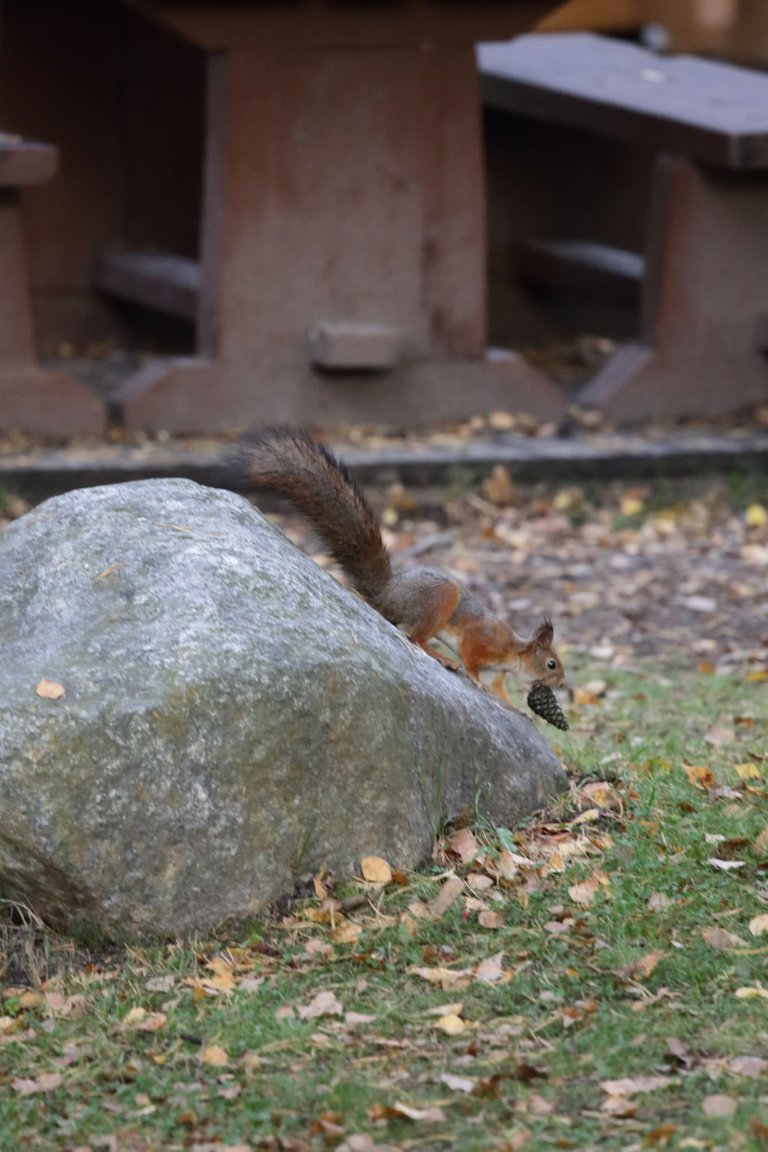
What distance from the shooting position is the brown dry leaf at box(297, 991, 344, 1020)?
3643 mm

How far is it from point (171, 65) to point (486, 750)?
288 inches

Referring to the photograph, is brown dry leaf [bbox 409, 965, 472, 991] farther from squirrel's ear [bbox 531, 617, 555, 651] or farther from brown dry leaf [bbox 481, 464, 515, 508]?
brown dry leaf [bbox 481, 464, 515, 508]

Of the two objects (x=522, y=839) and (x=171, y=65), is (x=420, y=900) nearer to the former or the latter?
(x=522, y=839)

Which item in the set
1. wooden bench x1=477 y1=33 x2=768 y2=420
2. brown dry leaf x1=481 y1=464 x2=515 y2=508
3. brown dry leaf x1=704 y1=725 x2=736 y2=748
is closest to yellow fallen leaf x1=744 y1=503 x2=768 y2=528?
wooden bench x1=477 y1=33 x2=768 y2=420

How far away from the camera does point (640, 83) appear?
1052 cm

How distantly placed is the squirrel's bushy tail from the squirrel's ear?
25.7 inches

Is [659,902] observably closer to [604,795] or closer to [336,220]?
[604,795]

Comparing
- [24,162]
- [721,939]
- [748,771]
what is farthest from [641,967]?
[24,162]

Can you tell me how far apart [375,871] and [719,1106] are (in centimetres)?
115

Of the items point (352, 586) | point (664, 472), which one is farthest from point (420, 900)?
point (664, 472)

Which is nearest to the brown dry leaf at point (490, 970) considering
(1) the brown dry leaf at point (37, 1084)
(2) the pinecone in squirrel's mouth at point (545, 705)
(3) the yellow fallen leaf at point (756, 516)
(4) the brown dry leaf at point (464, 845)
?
(4) the brown dry leaf at point (464, 845)

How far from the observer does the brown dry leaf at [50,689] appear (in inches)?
151

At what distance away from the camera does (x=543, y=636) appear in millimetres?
5207

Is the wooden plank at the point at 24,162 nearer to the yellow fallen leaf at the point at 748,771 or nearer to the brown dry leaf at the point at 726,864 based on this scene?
the yellow fallen leaf at the point at 748,771
